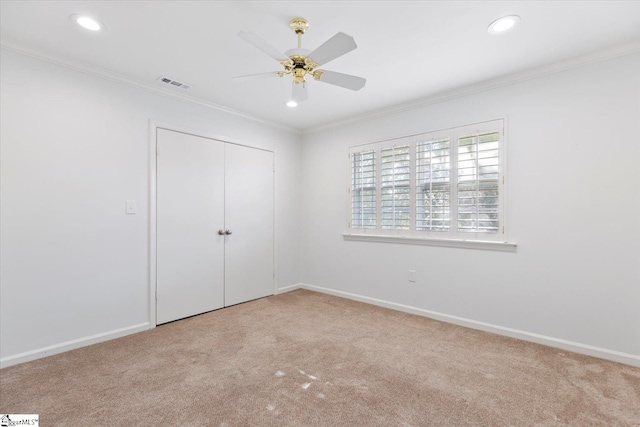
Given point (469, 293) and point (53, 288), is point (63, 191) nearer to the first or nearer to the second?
point (53, 288)

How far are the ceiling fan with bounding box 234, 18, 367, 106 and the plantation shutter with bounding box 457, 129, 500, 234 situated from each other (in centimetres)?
158

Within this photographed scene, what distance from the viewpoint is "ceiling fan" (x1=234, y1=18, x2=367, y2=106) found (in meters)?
1.78

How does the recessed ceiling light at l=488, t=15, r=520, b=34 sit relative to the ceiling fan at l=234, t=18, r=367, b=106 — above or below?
above

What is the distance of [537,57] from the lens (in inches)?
100

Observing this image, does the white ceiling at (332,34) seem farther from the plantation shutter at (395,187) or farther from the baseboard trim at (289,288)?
the baseboard trim at (289,288)

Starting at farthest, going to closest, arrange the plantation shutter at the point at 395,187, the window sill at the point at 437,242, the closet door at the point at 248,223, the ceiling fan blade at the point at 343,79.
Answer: the closet door at the point at 248,223 → the plantation shutter at the point at 395,187 → the window sill at the point at 437,242 → the ceiling fan blade at the point at 343,79

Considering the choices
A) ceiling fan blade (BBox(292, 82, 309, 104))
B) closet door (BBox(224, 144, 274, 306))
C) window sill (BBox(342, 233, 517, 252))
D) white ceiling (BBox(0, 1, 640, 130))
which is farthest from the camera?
closet door (BBox(224, 144, 274, 306))

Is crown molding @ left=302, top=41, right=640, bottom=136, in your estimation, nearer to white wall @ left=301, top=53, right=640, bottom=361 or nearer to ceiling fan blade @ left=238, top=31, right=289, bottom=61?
white wall @ left=301, top=53, right=640, bottom=361

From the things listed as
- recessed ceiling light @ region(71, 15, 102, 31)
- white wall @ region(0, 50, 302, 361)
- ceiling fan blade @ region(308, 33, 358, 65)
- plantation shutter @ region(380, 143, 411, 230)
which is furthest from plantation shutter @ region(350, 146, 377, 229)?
recessed ceiling light @ region(71, 15, 102, 31)

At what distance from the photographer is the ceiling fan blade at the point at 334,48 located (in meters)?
1.72

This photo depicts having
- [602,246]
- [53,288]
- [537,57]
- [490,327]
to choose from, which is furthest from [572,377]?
[53,288]

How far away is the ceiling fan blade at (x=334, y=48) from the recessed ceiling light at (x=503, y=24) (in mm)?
1058

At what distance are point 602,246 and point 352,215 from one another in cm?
251

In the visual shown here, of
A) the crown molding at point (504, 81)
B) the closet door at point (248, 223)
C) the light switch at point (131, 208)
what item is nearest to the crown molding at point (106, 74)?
the closet door at point (248, 223)
